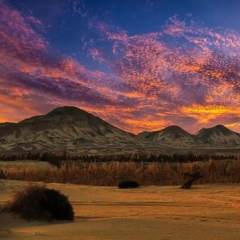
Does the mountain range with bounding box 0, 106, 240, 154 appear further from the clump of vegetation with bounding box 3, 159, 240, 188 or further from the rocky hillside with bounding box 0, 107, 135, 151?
the clump of vegetation with bounding box 3, 159, 240, 188

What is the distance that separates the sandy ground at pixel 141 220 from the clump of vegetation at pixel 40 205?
0.76 ft

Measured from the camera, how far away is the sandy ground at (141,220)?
6.61m

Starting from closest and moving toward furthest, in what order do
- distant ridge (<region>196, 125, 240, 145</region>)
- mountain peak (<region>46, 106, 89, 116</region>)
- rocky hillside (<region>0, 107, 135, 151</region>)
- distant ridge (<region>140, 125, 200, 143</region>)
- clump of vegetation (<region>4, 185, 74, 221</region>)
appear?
clump of vegetation (<region>4, 185, 74, 221</region>) → rocky hillside (<region>0, 107, 135, 151</region>) → mountain peak (<region>46, 106, 89, 116</region>) → distant ridge (<region>140, 125, 200, 143</region>) → distant ridge (<region>196, 125, 240, 145</region>)

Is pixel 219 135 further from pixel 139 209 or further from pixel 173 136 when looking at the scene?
pixel 139 209

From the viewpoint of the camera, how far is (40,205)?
919cm

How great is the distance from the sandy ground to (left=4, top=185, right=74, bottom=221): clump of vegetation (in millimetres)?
232

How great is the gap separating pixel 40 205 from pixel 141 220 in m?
2.19

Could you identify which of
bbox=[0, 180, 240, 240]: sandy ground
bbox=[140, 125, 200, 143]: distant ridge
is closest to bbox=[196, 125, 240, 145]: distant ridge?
bbox=[140, 125, 200, 143]: distant ridge

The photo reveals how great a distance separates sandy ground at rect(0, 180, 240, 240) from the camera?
21.7 feet

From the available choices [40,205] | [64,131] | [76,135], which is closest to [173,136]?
[76,135]

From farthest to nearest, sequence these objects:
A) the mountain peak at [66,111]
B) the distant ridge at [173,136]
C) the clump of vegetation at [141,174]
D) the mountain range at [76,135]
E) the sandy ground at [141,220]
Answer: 1. the distant ridge at [173,136]
2. the mountain peak at [66,111]
3. the mountain range at [76,135]
4. the clump of vegetation at [141,174]
5. the sandy ground at [141,220]

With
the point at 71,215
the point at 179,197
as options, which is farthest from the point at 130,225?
the point at 179,197

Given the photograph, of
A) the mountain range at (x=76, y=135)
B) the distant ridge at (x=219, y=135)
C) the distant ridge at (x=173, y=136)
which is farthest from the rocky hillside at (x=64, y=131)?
the distant ridge at (x=219, y=135)

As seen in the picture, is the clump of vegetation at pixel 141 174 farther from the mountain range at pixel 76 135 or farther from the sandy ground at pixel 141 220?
the mountain range at pixel 76 135
